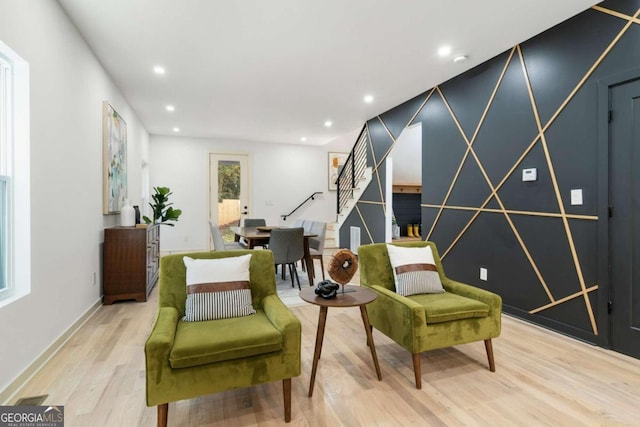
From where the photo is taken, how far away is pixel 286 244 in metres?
4.14

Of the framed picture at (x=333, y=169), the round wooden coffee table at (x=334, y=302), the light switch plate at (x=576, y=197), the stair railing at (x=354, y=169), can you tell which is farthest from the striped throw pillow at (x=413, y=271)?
the framed picture at (x=333, y=169)

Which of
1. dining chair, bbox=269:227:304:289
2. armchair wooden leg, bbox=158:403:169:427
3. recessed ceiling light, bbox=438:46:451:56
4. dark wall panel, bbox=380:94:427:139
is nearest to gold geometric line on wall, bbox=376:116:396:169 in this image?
dark wall panel, bbox=380:94:427:139

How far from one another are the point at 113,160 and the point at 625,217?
5030mm

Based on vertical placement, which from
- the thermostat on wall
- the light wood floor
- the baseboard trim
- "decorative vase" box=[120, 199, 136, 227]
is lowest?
the light wood floor

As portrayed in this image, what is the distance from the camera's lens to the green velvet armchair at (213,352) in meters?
1.52

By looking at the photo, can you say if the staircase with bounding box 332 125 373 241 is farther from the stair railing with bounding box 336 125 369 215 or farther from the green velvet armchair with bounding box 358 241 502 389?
the green velvet armchair with bounding box 358 241 502 389

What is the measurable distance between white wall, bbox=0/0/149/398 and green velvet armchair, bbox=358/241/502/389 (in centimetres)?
227

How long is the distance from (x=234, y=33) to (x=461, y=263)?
3457mm

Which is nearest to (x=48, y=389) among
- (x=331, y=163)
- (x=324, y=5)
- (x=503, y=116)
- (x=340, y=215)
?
(x=324, y=5)

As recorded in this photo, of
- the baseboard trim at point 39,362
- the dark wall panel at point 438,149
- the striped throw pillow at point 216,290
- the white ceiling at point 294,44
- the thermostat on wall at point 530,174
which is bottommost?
the baseboard trim at point 39,362

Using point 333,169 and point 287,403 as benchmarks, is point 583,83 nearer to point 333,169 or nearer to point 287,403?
point 287,403

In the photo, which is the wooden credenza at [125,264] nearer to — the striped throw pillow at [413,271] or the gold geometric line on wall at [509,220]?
the striped throw pillow at [413,271]

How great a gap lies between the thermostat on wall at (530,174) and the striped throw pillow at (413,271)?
1.36 metres

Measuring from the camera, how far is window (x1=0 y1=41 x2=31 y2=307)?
2.05 m
